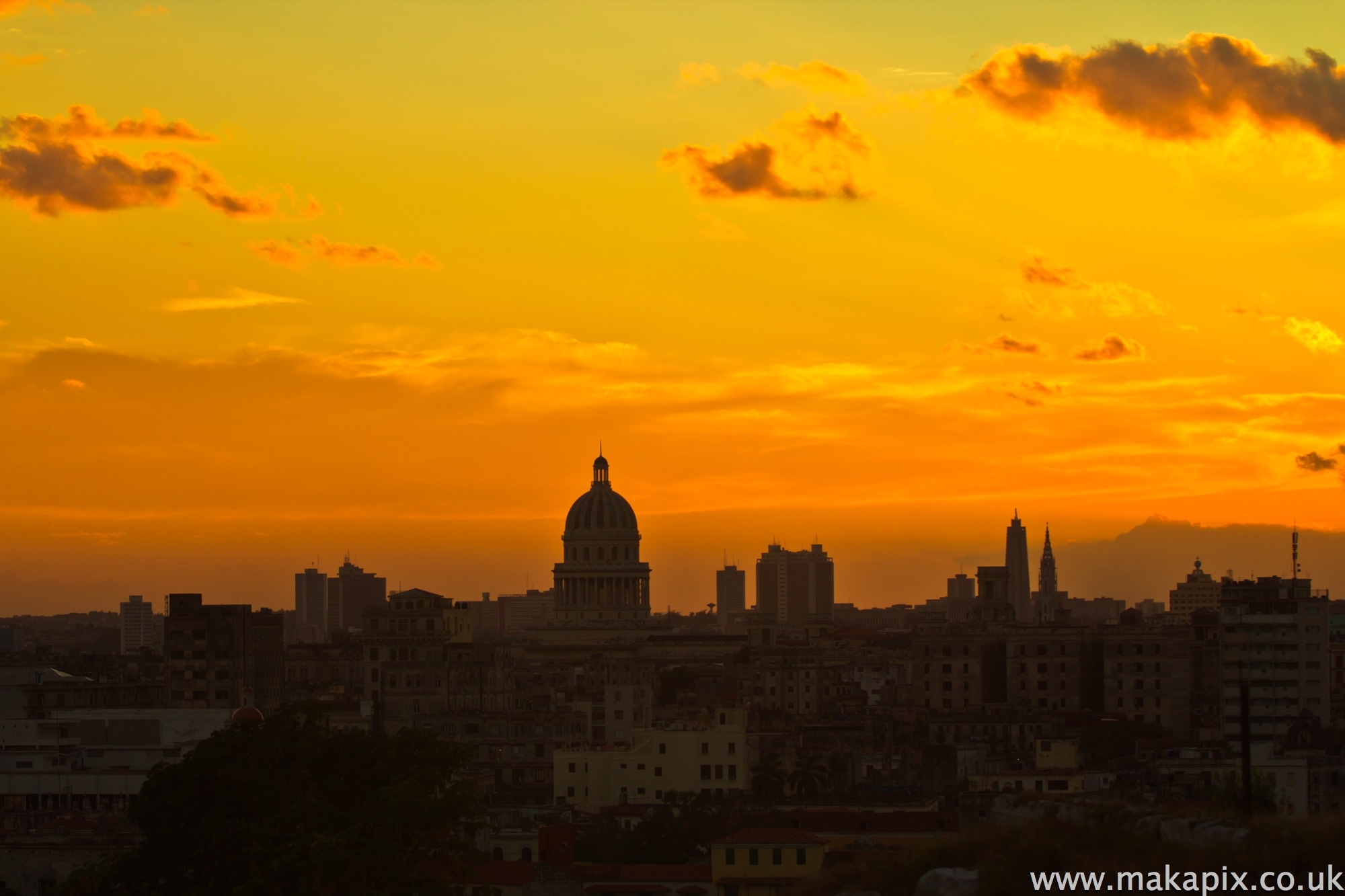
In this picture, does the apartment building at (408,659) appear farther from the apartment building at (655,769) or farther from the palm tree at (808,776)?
the apartment building at (655,769)

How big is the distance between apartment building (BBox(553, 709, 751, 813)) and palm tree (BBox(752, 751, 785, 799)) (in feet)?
2.25

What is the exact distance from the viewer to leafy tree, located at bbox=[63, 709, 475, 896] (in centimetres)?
4700

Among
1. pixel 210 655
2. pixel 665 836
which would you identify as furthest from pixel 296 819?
pixel 210 655

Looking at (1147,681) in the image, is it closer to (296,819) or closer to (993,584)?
(993,584)

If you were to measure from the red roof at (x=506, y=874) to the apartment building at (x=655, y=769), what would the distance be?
31637 mm

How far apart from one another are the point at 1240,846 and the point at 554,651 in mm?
162795

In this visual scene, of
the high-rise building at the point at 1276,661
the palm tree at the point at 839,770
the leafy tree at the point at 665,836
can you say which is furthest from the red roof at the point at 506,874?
the high-rise building at the point at 1276,661

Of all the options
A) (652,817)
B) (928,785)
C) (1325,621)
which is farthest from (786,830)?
(1325,621)

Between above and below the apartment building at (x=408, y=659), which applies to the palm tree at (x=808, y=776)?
below

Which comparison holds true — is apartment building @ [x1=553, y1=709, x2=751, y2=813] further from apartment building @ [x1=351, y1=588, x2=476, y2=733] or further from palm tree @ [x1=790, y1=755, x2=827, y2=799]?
apartment building @ [x1=351, y1=588, x2=476, y2=733]

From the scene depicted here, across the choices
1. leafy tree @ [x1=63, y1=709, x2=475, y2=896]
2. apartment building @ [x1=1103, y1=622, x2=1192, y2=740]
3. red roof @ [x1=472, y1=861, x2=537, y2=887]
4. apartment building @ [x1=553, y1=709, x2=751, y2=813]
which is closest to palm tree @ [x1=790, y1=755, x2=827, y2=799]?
apartment building @ [x1=553, y1=709, x2=751, y2=813]

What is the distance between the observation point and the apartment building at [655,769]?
10156 centimetres

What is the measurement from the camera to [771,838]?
67.5 m

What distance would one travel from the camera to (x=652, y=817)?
8494 centimetres
